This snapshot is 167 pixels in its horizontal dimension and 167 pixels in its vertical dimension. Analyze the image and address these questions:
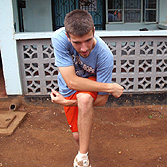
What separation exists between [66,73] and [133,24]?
6.33 m

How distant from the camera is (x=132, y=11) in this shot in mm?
8172

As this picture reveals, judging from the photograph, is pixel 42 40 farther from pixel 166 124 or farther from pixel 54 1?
pixel 54 1

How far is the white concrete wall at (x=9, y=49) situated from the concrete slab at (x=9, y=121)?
60 centimetres

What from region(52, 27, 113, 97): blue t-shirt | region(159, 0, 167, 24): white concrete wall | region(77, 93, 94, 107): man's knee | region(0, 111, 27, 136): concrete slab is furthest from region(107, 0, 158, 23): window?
region(77, 93, 94, 107): man's knee

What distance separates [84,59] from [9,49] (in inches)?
115

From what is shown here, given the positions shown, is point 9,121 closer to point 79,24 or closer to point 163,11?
point 79,24

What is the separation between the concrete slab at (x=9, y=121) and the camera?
13.8ft

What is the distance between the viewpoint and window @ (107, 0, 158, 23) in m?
8.09

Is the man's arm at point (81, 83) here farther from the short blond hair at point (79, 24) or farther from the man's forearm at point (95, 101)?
the short blond hair at point (79, 24)

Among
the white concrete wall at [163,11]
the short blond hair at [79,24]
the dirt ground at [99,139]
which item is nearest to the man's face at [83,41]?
the short blond hair at [79,24]

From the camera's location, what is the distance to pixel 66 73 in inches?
96.5

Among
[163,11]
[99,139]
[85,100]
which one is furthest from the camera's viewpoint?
[163,11]

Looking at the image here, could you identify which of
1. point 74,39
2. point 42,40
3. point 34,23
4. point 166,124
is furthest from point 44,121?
point 34,23

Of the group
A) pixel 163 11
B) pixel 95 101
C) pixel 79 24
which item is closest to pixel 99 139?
pixel 95 101
